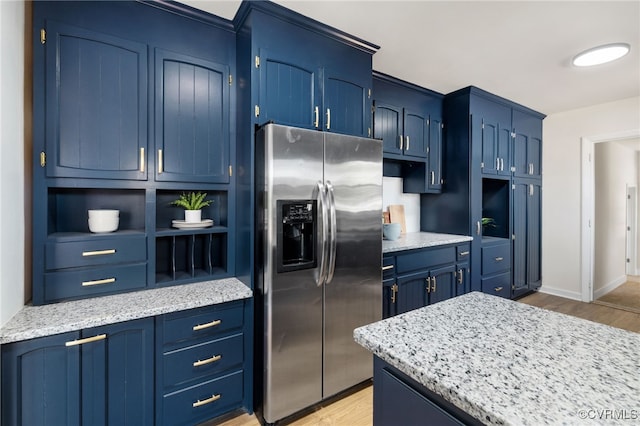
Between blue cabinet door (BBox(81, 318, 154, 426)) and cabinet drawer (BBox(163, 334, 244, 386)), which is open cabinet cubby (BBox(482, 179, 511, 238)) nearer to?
cabinet drawer (BBox(163, 334, 244, 386))

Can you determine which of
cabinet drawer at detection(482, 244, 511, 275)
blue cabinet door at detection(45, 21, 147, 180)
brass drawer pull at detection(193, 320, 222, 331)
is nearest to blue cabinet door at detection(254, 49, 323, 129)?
blue cabinet door at detection(45, 21, 147, 180)

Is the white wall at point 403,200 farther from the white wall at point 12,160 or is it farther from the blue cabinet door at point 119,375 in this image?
the white wall at point 12,160

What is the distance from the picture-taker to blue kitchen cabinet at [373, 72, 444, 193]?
2.93 metres

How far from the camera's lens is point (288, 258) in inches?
72.6

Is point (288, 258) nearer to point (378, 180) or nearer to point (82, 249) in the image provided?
point (378, 180)

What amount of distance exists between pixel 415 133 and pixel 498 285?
209 cm

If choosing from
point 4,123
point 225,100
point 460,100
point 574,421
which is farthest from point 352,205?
point 460,100

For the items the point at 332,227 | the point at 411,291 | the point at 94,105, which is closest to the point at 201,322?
the point at 332,227

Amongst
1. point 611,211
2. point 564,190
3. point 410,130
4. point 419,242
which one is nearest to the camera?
point 419,242

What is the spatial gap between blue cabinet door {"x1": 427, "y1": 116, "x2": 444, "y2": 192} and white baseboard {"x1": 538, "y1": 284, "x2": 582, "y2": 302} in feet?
8.26

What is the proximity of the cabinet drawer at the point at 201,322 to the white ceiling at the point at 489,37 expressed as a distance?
1829mm

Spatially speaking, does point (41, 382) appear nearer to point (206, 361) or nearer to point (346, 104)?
point (206, 361)

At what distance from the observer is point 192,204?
6.68 feet

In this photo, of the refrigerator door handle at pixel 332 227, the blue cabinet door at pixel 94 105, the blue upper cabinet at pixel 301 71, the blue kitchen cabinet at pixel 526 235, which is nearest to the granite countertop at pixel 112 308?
the refrigerator door handle at pixel 332 227
